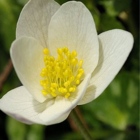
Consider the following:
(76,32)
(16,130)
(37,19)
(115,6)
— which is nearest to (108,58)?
(76,32)

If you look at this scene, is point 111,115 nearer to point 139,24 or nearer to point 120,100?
point 120,100

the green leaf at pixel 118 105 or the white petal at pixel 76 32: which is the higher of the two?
the white petal at pixel 76 32

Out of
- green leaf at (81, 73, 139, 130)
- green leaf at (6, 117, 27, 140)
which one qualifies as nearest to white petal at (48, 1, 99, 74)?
green leaf at (81, 73, 139, 130)

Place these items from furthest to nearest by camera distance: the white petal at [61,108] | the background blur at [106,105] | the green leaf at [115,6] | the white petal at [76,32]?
the background blur at [106,105]
the green leaf at [115,6]
the white petal at [76,32]
the white petal at [61,108]

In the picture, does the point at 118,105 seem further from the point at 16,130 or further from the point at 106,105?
the point at 16,130

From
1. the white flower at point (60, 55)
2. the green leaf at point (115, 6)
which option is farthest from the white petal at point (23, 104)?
the green leaf at point (115, 6)

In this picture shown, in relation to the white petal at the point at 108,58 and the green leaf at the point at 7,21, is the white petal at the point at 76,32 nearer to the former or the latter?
the white petal at the point at 108,58
